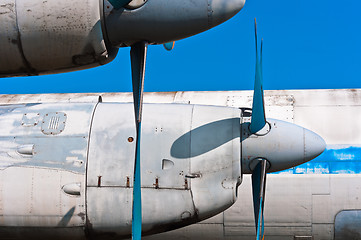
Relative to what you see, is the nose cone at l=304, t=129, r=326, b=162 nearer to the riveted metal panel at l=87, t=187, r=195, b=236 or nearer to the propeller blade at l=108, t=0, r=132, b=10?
the riveted metal panel at l=87, t=187, r=195, b=236

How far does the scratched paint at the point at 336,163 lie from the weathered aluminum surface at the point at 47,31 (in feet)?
23.5

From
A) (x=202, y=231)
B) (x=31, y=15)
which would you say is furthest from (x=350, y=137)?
(x=31, y=15)

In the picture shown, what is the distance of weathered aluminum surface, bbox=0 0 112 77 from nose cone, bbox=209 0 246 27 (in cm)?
129

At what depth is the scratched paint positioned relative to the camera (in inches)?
454

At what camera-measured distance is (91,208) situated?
865 centimetres

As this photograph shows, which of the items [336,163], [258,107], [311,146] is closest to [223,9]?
[258,107]

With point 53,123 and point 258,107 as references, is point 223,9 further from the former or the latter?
point 53,123

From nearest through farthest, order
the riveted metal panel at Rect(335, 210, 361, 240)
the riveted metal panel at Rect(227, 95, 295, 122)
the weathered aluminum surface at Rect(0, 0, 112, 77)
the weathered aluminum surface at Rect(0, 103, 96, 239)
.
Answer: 1. the weathered aluminum surface at Rect(0, 0, 112, 77)
2. the weathered aluminum surface at Rect(0, 103, 96, 239)
3. the riveted metal panel at Rect(335, 210, 361, 240)
4. the riveted metal panel at Rect(227, 95, 295, 122)

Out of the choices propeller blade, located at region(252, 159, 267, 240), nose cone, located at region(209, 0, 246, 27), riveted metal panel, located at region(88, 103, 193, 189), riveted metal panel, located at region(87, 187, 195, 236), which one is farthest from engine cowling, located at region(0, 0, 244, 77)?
propeller blade, located at region(252, 159, 267, 240)

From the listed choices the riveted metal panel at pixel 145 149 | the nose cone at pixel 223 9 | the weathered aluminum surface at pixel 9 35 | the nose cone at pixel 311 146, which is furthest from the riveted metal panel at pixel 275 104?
the weathered aluminum surface at pixel 9 35

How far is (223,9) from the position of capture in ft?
18.8

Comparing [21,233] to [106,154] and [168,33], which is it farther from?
[168,33]

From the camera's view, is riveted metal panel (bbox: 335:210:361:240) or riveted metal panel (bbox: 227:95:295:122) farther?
riveted metal panel (bbox: 227:95:295:122)

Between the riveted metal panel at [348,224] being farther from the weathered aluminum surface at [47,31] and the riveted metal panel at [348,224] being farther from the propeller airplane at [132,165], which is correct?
the weathered aluminum surface at [47,31]
